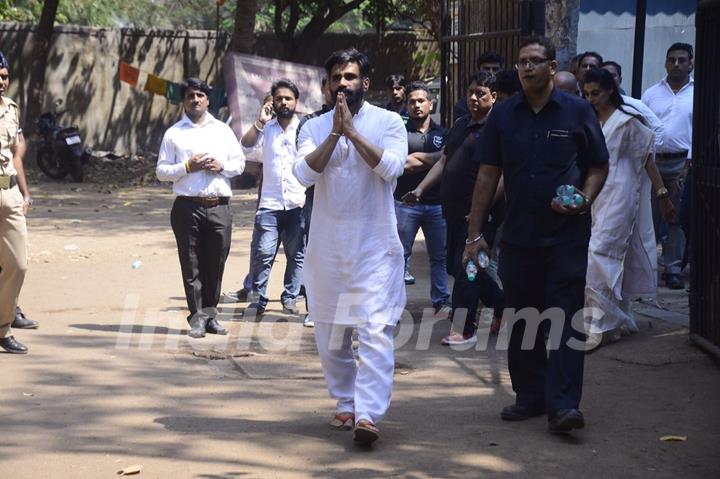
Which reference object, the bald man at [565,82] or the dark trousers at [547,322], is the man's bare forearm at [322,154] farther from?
the bald man at [565,82]

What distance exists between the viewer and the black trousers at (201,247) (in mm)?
8539

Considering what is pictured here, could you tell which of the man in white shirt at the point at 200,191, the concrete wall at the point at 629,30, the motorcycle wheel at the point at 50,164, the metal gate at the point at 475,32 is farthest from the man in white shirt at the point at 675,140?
the motorcycle wheel at the point at 50,164

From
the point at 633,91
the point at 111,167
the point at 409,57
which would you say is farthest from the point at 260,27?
the point at 633,91

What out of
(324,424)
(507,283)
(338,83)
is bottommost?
(324,424)

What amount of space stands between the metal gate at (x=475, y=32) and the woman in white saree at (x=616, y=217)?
6.49 ft

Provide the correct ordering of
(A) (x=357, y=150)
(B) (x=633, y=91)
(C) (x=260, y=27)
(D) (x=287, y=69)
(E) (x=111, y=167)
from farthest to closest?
(C) (x=260, y=27) → (E) (x=111, y=167) → (D) (x=287, y=69) → (B) (x=633, y=91) → (A) (x=357, y=150)

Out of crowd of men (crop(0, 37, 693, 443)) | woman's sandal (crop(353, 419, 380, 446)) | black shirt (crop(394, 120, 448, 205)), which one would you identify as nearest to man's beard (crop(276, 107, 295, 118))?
black shirt (crop(394, 120, 448, 205))

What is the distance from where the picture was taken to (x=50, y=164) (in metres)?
20.4

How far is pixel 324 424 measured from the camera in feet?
20.2

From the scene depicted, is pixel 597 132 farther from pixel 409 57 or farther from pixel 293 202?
pixel 409 57

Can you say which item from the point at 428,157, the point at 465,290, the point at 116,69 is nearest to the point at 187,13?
the point at 116,69

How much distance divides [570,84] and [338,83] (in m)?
2.81

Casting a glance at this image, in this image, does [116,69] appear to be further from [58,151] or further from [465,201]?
[465,201]

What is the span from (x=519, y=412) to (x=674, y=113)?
5162 millimetres
